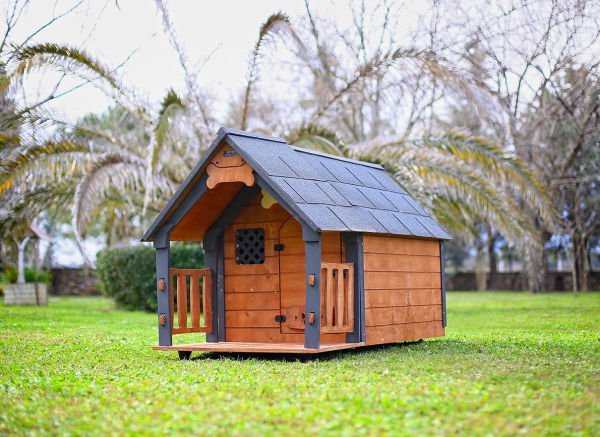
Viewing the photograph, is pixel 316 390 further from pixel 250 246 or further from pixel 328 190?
pixel 250 246

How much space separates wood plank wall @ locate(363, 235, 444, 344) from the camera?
31.5 feet

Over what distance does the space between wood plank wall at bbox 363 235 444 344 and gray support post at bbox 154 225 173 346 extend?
7.50 ft

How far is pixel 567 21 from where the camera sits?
21.1 meters

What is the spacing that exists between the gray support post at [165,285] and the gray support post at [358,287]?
82.7 inches

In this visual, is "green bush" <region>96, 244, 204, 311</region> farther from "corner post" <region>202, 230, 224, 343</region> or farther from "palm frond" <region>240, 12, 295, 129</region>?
"corner post" <region>202, 230, 224, 343</region>

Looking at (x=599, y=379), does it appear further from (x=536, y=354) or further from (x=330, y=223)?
(x=330, y=223)

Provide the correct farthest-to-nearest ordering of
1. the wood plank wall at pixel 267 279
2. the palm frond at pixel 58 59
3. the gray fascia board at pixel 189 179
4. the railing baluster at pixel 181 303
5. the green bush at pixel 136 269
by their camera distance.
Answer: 1. the green bush at pixel 136 269
2. the palm frond at pixel 58 59
3. the railing baluster at pixel 181 303
4. the wood plank wall at pixel 267 279
5. the gray fascia board at pixel 189 179

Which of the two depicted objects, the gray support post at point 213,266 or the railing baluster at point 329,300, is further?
the gray support post at point 213,266

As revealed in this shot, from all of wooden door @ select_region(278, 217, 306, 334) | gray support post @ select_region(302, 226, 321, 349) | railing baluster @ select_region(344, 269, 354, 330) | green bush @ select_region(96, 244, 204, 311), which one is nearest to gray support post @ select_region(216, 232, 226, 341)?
wooden door @ select_region(278, 217, 306, 334)

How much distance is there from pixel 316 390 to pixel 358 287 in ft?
8.85

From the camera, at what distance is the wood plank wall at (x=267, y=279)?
32.8ft

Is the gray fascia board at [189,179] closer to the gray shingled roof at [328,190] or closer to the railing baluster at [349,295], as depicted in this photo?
the gray shingled roof at [328,190]

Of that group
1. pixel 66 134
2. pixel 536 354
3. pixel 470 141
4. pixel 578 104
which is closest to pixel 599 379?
pixel 536 354

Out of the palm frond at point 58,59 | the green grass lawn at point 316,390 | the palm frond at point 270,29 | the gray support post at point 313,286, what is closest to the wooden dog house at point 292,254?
the gray support post at point 313,286
